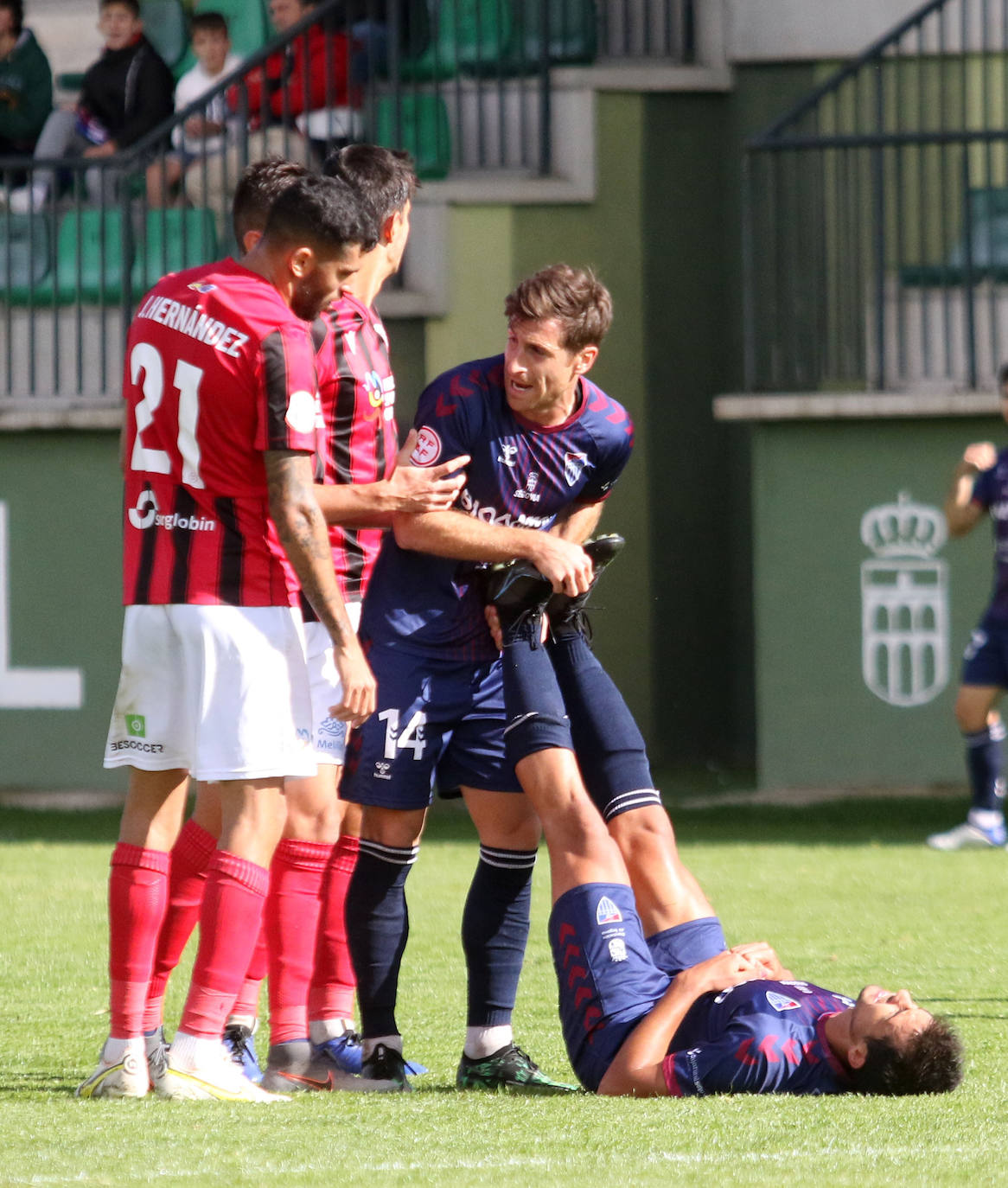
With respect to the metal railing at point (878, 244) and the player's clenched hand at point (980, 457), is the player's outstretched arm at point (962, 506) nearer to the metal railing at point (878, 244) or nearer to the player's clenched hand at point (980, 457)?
the player's clenched hand at point (980, 457)

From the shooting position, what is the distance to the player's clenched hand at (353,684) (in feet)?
14.2

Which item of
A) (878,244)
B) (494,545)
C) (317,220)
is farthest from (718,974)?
(878,244)

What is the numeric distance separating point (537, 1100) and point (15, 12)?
36.9ft

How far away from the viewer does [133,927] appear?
444 centimetres

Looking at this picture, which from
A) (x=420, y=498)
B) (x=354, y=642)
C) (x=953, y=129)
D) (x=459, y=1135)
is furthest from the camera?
(x=953, y=129)

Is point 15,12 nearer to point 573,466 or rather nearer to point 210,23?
point 210,23

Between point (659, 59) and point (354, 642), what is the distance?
957 cm

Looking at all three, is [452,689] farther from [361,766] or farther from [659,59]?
[659,59]

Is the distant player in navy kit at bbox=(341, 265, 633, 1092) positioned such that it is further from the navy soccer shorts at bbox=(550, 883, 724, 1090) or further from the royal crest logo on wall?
the royal crest logo on wall

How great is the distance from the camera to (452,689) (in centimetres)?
493

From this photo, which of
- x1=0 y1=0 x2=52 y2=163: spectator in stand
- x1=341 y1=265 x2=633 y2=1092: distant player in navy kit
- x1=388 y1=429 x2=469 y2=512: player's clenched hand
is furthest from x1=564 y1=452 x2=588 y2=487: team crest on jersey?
x1=0 y1=0 x2=52 y2=163: spectator in stand

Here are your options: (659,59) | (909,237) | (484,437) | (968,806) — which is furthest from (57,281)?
(484,437)

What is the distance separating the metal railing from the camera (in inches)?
450

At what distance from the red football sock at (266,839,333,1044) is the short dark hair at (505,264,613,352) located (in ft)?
4.58
